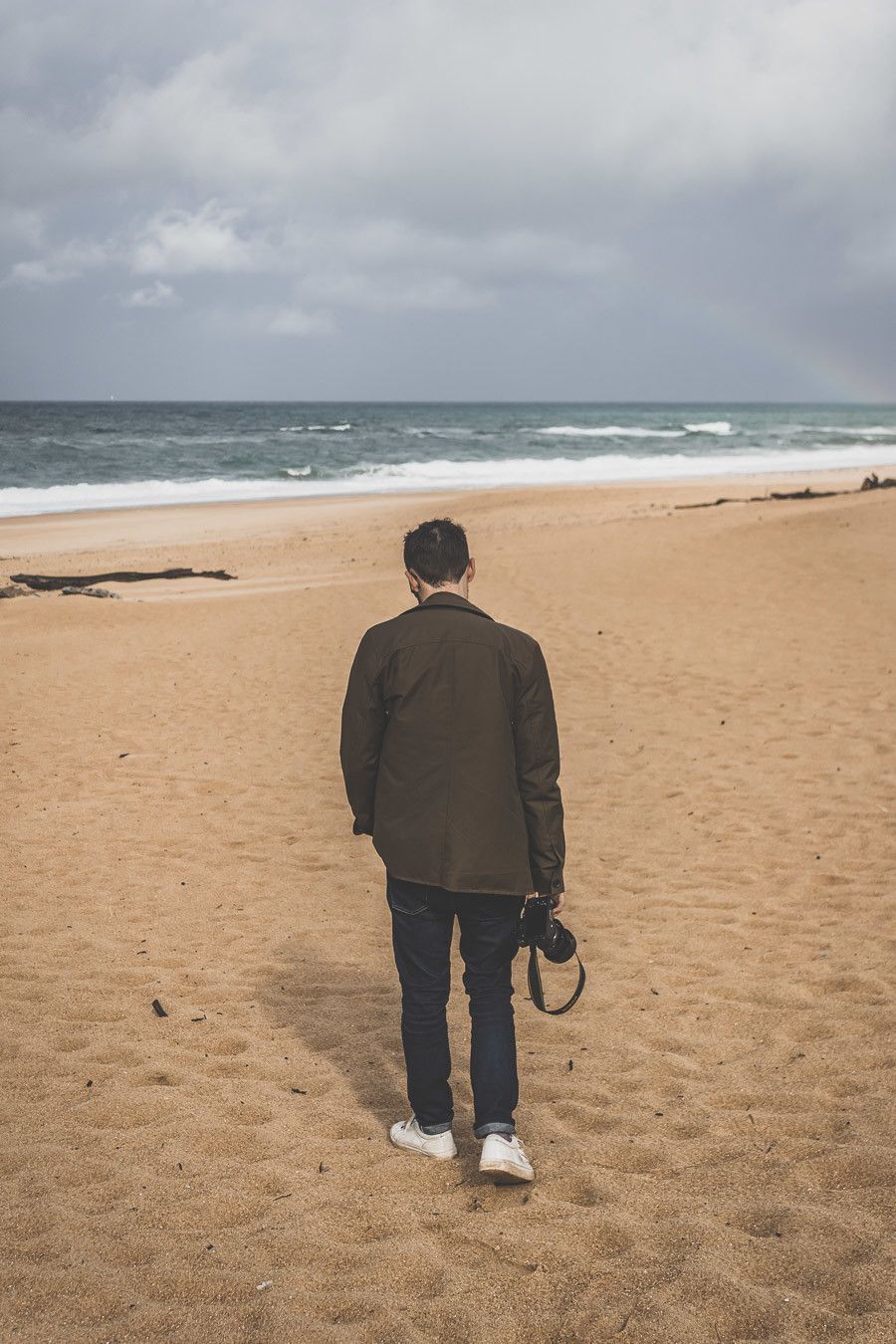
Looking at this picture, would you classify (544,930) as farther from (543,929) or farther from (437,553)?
(437,553)

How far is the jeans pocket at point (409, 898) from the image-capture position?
3094 millimetres

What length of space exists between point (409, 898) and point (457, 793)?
0.36 meters

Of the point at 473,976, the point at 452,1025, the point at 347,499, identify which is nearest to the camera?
the point at 473,976

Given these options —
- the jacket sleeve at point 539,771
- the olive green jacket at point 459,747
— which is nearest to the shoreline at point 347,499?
the olive green jacket at point 459,747

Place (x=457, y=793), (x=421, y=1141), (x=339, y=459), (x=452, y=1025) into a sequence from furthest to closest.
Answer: (x=339, y=459)
(x=452, y=1025)
(x=421, y=1141)
(x=457, y=793)

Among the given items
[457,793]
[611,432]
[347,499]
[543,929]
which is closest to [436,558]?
[457,793]

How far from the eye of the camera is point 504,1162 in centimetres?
309

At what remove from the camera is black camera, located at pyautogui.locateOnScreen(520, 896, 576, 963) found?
10.4ft

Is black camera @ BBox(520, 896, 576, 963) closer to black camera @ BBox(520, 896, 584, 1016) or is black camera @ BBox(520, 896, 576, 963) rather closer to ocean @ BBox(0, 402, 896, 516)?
black camera @ BBox(520, 896, 584, 1016)

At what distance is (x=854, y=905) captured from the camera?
535 cm

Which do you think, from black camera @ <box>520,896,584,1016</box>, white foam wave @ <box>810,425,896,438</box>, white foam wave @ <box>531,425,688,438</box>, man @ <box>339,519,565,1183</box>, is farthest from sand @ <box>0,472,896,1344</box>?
white foam wave @ <box>810,425,896,438</box>

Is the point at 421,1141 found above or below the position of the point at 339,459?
below

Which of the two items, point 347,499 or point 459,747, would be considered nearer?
point 459,747

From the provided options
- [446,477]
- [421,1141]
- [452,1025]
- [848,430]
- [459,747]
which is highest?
[848,430]
